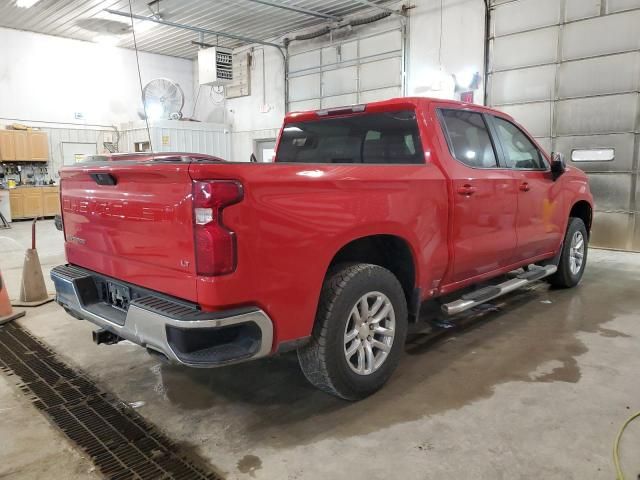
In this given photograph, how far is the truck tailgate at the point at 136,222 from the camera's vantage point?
2.02m

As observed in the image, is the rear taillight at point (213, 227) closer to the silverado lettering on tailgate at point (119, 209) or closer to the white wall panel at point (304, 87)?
the silverado lettering on tailgate at point (119, 209)

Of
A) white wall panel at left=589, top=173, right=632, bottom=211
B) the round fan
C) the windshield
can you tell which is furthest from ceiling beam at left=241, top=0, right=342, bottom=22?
the windshield

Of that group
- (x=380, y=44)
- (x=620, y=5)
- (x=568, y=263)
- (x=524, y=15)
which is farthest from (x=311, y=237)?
(x=380, y=44)

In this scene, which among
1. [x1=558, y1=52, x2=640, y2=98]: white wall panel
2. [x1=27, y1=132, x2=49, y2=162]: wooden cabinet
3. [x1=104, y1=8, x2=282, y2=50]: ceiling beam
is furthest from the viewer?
[x1=27, y1=132, x2=49, y2=162]: wooden cabinet

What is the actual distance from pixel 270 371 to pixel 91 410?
106cm

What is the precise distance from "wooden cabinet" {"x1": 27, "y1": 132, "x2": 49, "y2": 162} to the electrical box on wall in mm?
4530

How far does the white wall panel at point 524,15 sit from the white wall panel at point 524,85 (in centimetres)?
75

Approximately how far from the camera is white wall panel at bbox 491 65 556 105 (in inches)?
341

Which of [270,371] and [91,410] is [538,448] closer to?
[270,371]

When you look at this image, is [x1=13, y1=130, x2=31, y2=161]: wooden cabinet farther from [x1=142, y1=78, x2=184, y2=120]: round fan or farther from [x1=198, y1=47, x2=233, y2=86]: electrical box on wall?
[x1=198, y1=47, x2=233, y2=86]: electrical box on wall

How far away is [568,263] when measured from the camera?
16.3 feet

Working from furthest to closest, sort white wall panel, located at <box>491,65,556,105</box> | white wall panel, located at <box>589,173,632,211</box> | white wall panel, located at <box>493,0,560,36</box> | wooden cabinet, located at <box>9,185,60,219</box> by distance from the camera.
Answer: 1. wooden cabinet, located at <box>9,185,60,219</box>
2. white wall panel, located at <box>491,65,556,105</box>
3. white wall panel, located at <box>493,0,560,36</box>
4. white wall panel, located at <box>589,173,632,211</box>

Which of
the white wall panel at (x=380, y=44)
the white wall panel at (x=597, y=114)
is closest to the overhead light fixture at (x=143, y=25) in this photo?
the white wall panel at (x=380, y=44)

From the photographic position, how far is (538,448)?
7.38 ft
